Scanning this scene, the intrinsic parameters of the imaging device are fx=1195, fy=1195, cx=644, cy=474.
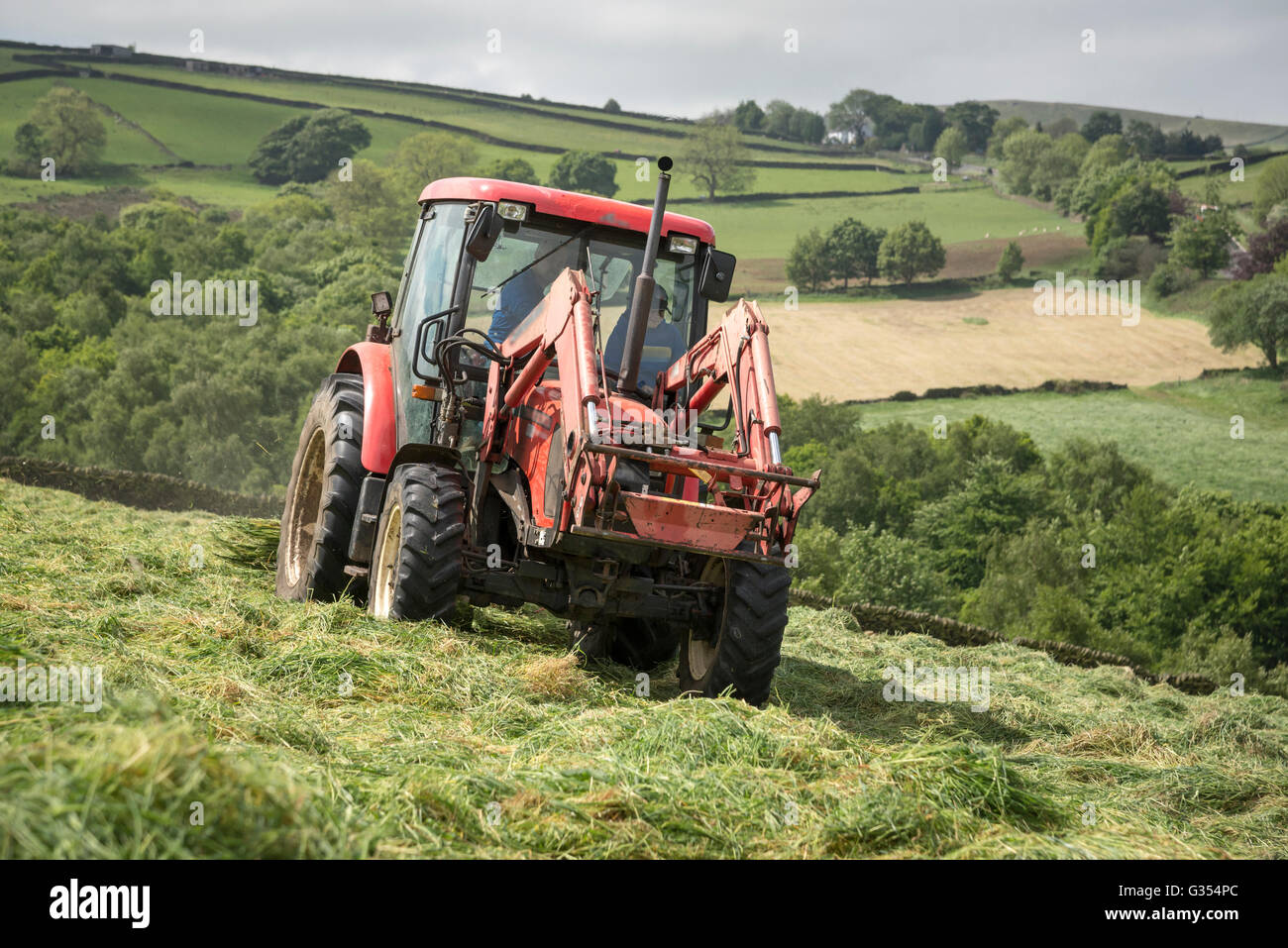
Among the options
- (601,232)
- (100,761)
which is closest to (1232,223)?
(601,232)

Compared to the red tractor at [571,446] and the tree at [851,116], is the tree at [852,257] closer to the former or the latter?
the tree at [851,116]

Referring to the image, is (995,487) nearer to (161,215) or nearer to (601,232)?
(601,232)

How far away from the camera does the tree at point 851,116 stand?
340ft

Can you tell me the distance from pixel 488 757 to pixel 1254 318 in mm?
54327

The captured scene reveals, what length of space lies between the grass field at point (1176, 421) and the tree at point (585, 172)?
99.7 ft

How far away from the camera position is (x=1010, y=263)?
63531 millimetres

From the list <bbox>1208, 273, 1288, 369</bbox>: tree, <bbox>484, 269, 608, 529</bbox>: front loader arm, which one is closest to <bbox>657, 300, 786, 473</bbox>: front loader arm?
<bbox>484, 269, 608, 529</bbox>: front loader arm

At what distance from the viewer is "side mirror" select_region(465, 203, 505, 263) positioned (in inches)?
286

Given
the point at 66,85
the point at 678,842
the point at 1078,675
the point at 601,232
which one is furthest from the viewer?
the point at 66,85

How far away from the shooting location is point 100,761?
2922 mm

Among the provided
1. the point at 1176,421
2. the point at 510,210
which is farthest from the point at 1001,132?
the point at 510,210

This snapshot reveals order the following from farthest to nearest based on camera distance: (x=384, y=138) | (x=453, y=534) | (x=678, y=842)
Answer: (x=384, y=138) < (x=453, y=534) < (x=678, y=842)

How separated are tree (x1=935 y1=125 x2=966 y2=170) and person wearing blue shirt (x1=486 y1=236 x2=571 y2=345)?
95950mm

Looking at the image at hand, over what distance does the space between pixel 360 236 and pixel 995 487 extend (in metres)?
48.1
